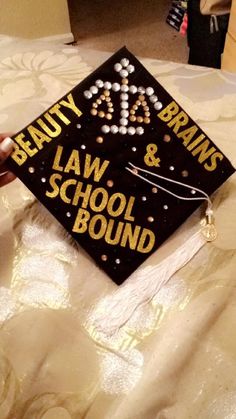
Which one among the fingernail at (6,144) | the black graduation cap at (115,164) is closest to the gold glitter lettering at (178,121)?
the black graduation cap at (115,164)

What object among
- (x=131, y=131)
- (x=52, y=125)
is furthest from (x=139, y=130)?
(x=52, y=125)

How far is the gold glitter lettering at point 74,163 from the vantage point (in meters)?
0.60

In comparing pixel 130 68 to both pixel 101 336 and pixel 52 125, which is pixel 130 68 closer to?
pixel 52 125

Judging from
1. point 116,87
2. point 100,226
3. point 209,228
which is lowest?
point 209,228

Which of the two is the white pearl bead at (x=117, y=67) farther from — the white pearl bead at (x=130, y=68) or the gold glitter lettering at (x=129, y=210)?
the gold glitter lettering at (x=129, y=210)

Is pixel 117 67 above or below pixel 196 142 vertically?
above

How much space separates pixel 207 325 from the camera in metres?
0.54

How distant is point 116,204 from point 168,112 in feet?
0.50

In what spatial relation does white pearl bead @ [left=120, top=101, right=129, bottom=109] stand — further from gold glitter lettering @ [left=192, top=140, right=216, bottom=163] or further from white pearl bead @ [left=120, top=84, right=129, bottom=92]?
gold glitter lettering @ [left=192, top=140, right=216, bottom=163]

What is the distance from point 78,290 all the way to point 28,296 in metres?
0.06

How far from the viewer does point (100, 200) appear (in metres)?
0.61

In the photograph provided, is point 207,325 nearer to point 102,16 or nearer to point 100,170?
point 100,170

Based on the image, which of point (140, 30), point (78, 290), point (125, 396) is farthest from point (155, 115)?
point (140, 30)

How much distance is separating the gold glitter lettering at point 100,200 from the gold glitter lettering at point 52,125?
9 cm
